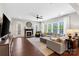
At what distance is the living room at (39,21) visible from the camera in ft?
10.3

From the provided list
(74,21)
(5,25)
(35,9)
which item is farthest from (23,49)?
(74,21)

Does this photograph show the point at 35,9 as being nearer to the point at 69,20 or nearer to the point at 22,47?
the point at 69,20

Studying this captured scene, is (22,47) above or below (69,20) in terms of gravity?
below

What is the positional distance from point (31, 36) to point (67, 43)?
1125 mm

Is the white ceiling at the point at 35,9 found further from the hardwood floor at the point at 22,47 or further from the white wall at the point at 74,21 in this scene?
the hardwood floor at the point at 22,47

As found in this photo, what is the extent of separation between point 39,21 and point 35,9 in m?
0.41

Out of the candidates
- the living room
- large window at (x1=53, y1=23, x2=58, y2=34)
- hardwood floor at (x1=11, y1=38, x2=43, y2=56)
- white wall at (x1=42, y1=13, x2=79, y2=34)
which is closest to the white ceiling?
the living room

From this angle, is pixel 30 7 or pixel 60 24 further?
pixel 60 24

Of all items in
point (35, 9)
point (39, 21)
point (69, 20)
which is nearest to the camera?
point (35, 9)

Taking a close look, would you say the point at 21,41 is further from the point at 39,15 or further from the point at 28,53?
the point at 39,15

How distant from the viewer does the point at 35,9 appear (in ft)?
10.5

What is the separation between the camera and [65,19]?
3.38 m

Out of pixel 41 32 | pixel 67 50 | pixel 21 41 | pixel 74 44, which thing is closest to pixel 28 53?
pixel 21 41

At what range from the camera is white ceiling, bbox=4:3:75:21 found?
313 centimetres
